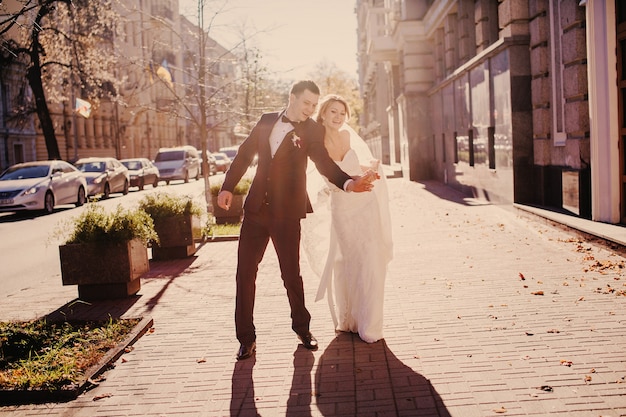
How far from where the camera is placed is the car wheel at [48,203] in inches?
869

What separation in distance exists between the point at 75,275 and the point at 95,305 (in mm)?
431

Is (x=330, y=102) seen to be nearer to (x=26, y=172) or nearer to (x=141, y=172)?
(x=26, y=172)

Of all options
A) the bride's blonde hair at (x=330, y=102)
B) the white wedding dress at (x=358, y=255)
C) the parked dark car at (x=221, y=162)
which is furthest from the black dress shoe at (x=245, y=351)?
the parked dark car at (x=221, y=162)

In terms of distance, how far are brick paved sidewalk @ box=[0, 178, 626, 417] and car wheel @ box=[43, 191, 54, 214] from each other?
46.0ft

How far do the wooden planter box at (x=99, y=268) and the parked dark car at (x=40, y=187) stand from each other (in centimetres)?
1475

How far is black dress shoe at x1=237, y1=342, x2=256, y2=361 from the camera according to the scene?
17.5 feet

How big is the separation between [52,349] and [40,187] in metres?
17.5

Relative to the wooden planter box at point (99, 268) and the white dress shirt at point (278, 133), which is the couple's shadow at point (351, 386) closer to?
the white dress shirt at point (278, 133)

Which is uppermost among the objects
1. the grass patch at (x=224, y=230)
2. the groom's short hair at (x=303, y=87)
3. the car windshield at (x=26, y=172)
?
the groom's short hair at (x=303, y=87)

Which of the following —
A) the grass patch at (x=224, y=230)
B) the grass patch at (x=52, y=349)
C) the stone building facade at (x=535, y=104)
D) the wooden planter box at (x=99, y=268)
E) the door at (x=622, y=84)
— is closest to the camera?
the grass patch at (x=52, y=349)

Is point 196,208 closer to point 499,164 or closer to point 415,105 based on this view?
point 499,164

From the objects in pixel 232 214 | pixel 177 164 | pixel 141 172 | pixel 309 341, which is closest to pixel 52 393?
pixel 309 341

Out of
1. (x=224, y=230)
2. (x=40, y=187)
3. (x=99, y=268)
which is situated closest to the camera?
(x=99, y=268)

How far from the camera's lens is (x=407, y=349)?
5.36 m
